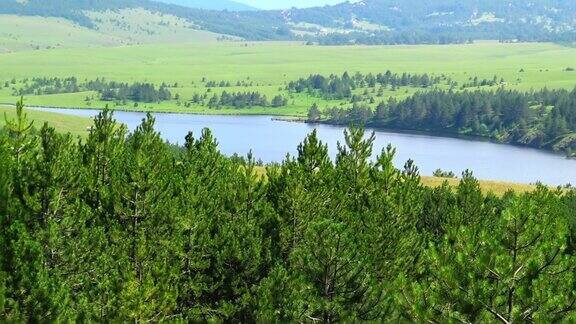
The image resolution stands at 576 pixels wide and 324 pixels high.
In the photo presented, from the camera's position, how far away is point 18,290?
3403cm

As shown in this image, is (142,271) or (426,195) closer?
(142,271)

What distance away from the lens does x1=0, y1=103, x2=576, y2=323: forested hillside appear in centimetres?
3431

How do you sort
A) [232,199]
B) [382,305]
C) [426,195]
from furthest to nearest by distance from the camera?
[426,195]
[232,199]
[382,305]

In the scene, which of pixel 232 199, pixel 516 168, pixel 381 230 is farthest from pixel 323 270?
pixel 516 168

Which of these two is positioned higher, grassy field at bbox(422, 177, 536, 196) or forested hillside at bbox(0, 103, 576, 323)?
forested hillside at bbox(0, 103, 576, 323)

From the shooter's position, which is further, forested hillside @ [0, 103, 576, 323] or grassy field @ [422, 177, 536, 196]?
grassy field @ [422, 177, 536, 196]

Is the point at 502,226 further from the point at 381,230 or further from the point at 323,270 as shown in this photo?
the point at 381,230

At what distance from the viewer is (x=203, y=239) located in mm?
44469

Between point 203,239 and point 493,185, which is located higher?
Answer: point 203,239

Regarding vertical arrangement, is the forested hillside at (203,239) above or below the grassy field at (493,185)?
above

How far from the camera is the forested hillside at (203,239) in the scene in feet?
113

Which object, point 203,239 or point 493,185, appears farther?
point 493,185

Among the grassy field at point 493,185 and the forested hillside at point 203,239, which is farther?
the grassy field at point 493,185

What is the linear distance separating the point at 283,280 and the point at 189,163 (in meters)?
19.7
